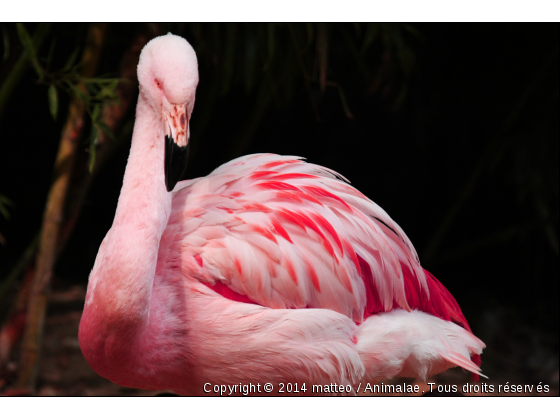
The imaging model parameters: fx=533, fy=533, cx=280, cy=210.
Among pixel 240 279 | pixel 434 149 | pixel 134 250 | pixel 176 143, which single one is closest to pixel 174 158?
pixel 176 143

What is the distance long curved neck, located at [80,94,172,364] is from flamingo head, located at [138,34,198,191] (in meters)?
0.11

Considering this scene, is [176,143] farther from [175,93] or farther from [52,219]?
[52,219]

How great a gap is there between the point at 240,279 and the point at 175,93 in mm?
545

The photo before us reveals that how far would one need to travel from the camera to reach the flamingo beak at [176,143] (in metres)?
1.25

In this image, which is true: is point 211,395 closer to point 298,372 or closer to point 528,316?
point 298,372

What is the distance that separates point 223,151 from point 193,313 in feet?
8.23

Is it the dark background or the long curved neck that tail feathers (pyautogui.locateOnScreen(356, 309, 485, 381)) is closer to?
the long curved neck

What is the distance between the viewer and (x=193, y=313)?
147 centimetres

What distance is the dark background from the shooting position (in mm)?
3328

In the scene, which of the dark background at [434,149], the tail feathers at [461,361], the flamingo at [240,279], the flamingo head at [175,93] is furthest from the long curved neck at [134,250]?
the dark background at [434,149]

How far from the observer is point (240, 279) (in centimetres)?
150

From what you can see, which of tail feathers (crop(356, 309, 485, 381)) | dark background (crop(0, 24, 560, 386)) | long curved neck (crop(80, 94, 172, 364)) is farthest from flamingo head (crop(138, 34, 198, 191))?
dark background (crop(0, 24, 560, 386))

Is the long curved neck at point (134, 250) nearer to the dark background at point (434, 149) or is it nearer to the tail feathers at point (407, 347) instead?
the tail feathers at point (407, 347)

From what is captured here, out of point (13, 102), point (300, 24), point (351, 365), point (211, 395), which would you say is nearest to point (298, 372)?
point (351, 365)
